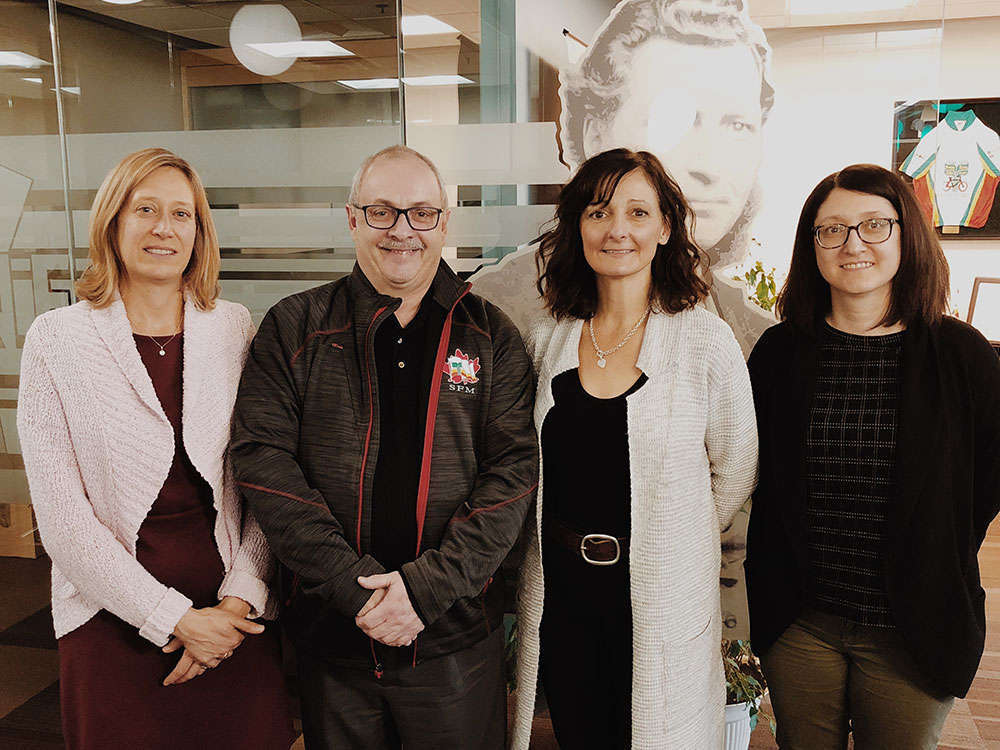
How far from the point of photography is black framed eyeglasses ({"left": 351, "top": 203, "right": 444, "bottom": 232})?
171cm

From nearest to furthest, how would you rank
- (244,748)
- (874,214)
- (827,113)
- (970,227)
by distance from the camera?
1. (874,214)
2. (244,748)
3. (827,113)
4. (970,227)

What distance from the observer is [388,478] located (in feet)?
5.35

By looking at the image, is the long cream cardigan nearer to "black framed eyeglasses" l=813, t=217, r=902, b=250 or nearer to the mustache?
"black framed eyeglasses" l=813, t=217, r=902, b=250

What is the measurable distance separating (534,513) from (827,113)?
144 cm

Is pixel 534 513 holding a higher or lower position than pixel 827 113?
lower

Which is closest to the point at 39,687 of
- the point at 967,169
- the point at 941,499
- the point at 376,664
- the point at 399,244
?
the point at 376,664

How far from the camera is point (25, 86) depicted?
111 inches

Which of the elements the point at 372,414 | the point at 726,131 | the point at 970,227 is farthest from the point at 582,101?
the point at 970,227

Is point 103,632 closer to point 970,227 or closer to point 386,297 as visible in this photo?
point 386,297

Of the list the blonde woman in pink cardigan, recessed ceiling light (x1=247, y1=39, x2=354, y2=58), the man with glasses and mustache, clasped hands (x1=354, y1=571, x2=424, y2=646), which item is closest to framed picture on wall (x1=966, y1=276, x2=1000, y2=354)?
recessed ceiling light (x1=247, y1=39, x2=354, y2=58)

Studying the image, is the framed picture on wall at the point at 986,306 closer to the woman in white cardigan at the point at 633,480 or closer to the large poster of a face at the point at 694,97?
the large poster of a face at the point at 694,97

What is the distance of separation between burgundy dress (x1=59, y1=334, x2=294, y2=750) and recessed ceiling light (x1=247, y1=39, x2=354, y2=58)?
1.47m

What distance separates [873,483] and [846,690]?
0.44 m

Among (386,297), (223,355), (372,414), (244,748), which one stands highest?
(386,297)
